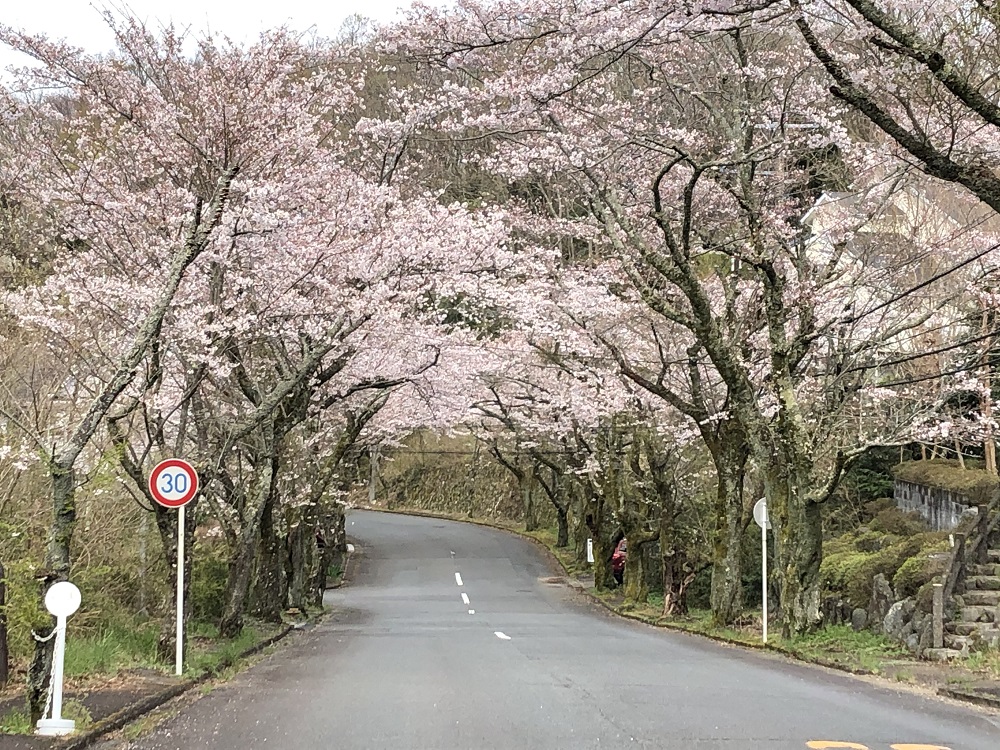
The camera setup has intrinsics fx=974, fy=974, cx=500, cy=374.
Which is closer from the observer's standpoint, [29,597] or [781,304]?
[29,597]

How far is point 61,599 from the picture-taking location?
7551mm

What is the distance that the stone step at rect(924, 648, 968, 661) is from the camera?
481 inches

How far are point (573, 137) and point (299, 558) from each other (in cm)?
1385

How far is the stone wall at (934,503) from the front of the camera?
20.4 metres

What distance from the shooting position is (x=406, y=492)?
189ft

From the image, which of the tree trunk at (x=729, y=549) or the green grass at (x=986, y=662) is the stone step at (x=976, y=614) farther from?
the tree trunk at (x=729, y=549)

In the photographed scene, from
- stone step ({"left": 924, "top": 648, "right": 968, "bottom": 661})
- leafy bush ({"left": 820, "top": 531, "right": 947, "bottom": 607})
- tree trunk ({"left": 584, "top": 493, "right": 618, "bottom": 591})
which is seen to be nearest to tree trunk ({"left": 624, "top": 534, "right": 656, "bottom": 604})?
tree trunk ({"left": 584, "top": 493, "right": 618, "bottom": 591})

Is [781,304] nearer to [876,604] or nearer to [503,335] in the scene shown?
[876,604]

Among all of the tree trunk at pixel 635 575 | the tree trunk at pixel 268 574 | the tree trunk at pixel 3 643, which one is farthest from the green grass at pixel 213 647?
the tree trunk at pixel 635 575

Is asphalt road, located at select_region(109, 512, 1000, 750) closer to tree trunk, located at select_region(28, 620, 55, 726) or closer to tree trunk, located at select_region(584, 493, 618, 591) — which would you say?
tree trunk, located at select_region(28, 620, 55, 726)

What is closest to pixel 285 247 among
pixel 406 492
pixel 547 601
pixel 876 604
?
pixel 876 604

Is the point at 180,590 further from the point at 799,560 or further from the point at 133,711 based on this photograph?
the point at 799,560

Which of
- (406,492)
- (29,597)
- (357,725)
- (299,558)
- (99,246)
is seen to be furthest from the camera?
(406,492)

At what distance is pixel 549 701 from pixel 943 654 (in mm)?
6286
